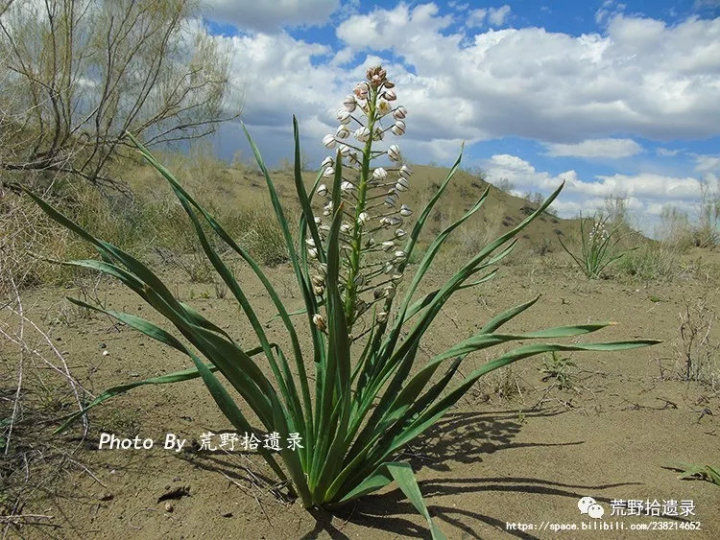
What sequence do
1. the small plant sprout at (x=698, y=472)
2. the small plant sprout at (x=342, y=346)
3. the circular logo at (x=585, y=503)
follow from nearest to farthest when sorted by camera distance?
the small plant sprout at (x=342, y=346) → the circular logo at (x=585, y=503) → the small plant sprout at (x=698, y=472)

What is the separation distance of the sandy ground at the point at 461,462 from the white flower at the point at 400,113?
138 centimetres

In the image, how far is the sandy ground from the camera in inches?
77.3

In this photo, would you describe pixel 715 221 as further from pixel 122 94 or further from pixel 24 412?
pixel 24 412

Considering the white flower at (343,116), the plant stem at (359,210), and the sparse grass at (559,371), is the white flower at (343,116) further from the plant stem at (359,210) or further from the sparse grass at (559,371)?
the sparse grass at (559,371)

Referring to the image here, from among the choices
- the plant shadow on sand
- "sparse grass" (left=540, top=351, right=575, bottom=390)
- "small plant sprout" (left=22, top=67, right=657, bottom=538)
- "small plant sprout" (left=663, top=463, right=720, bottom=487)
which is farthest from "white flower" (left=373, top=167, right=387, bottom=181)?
"sparse grass" (left=540, top=351, right=575, bottom=390)

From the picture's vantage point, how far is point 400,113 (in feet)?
6.81

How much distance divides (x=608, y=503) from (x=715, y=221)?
1080 cm

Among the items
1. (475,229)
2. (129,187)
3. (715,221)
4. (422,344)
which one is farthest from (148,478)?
(715,221)

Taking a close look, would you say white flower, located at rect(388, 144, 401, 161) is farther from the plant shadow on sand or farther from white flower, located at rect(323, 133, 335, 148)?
the plant shadow on sand

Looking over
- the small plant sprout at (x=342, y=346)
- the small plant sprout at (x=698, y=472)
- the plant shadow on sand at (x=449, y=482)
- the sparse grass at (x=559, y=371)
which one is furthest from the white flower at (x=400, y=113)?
the sparse grass at (x=559, y=371)

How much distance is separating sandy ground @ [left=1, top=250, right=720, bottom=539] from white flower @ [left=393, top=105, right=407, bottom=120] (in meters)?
1.38

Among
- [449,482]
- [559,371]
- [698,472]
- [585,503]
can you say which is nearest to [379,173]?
[449,482]

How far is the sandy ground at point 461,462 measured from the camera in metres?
1.96

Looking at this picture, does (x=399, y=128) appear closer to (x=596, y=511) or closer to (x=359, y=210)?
(x=359, y=210)
